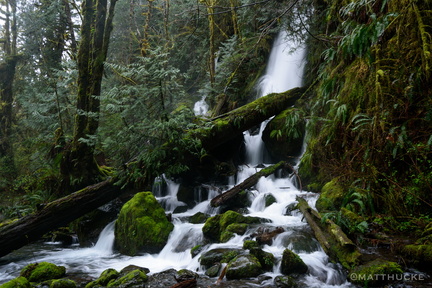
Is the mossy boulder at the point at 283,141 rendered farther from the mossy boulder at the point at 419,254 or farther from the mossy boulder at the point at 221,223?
the mossy boulder at the point at 419,254

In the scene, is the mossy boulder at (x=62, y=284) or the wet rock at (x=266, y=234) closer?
the mossy boulder at (x=62, y=284)

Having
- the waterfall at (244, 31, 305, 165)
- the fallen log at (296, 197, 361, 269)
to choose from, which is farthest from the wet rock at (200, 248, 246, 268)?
the waterfall at (244, 31, 305, 165)

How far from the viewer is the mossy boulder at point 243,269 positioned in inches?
171

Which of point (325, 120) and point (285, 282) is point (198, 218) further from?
point (325, 120)

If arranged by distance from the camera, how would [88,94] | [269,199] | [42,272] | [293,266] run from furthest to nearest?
[88,94], [269,199], [42,272], [293,266]

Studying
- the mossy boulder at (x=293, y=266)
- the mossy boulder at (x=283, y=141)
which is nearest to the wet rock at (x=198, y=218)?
the mossy boulder at (x=293, y=266)

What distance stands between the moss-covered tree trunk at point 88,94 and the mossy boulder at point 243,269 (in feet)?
18.8

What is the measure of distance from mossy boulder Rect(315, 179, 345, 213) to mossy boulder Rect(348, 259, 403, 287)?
1.84 meters

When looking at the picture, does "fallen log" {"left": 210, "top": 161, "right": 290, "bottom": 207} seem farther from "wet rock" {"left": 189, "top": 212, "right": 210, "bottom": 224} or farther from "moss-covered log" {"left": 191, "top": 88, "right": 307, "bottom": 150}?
"moss-covered log" {"left": 191, "top": 88, "right": 307, "bottom": 150}

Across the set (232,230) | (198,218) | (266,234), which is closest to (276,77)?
(198,218)

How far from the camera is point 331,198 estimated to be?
18.7ft

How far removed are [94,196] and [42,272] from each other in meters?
2.26

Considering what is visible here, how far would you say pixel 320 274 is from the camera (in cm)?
418

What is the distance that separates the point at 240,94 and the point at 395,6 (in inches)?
365
